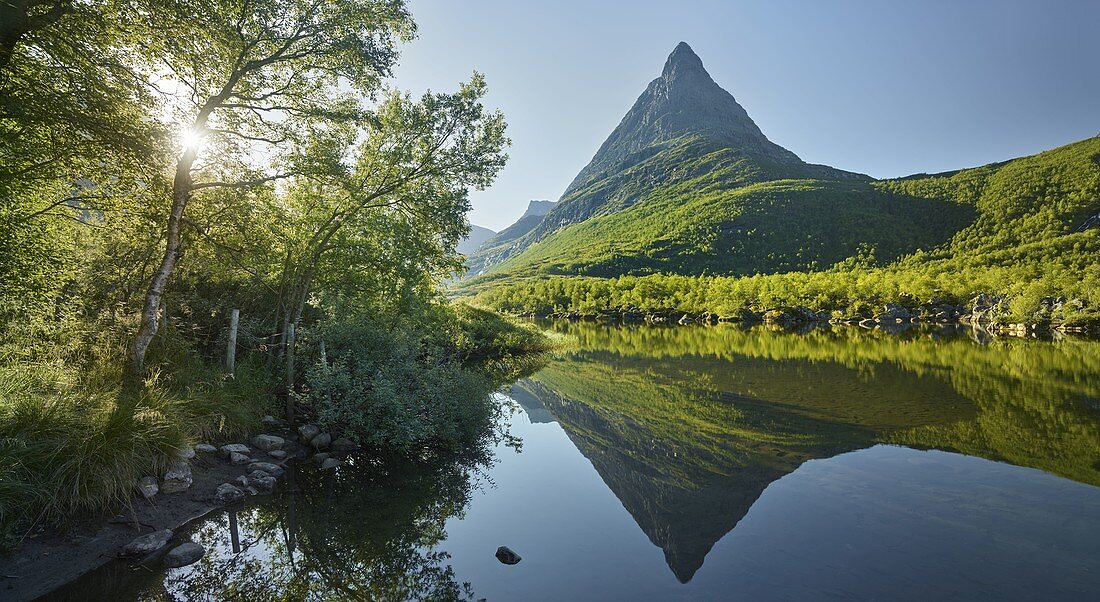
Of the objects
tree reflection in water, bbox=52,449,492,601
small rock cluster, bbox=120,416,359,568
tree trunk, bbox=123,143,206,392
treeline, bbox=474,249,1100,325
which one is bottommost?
treeline, bbox=474,249,1100,325

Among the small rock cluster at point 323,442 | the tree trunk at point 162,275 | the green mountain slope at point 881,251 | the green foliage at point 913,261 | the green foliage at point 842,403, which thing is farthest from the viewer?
the green mountain slope at point 881,251

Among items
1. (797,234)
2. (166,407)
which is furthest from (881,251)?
(166,407)

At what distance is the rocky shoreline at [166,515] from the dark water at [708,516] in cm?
39

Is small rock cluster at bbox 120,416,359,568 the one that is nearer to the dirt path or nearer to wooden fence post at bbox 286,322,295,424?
the dirt path

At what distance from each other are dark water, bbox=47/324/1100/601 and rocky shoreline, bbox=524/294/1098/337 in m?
51.8

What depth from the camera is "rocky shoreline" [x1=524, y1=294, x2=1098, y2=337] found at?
58.6m

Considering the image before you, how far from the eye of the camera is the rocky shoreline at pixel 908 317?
2309 inches

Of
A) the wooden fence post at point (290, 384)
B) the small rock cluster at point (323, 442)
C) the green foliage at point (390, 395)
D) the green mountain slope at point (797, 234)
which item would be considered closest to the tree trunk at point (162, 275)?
the wooden fence post at point (290, 384)

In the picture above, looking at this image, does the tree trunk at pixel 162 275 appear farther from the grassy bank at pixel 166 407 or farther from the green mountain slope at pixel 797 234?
the green mountain slope at pixel 797 234

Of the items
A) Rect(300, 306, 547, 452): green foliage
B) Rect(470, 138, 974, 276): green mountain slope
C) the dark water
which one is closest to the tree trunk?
Rect(300, 306, 547, 452): green foliage

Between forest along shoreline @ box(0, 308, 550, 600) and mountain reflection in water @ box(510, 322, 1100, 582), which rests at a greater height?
forest along shoreline @ box(0, 308, 550, 600)

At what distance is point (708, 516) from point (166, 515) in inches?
391

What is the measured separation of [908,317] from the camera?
81.8 metres

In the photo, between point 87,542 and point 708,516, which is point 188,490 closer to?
point 87,542
